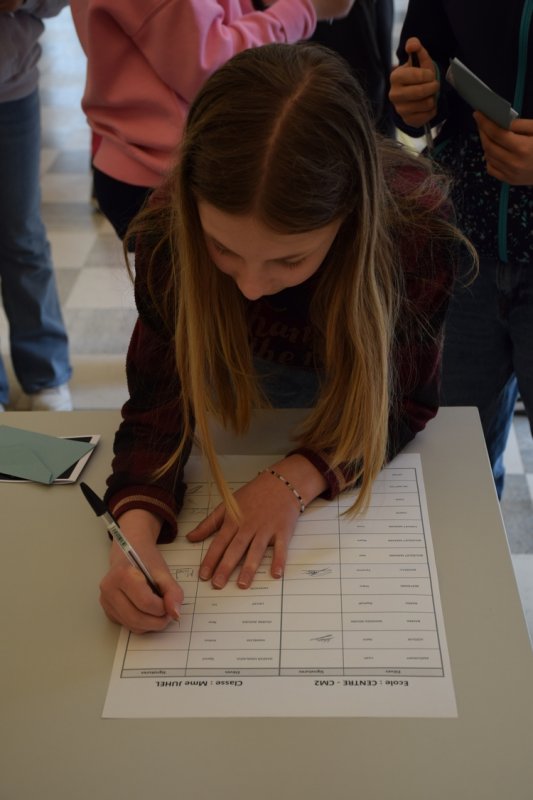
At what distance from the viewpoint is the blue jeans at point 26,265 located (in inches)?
74.0

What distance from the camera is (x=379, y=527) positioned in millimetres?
965

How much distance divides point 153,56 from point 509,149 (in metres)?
0.56

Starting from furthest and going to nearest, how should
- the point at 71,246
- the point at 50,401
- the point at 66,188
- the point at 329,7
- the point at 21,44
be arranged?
the point at 66,188 < the point at 71,246 < the point at 50,401 < the point at 21,44 < the point at 329,7

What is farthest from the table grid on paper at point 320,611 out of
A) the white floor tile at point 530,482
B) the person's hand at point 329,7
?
the white floor tile at point 530,482

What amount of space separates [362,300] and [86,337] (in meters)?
1.63

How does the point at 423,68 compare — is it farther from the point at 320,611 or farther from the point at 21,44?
the point at 21,44

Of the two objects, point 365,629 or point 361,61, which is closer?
point 365,629

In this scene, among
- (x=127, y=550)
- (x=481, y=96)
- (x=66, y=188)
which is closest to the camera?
(x=127, y=550)

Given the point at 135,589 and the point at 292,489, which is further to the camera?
the point at 292,489

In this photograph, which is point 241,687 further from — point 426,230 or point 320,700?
point 426,230

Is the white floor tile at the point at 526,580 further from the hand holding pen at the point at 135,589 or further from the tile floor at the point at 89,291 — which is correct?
the hand holding pen at the point at 135,589

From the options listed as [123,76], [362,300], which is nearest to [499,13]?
[362,300]

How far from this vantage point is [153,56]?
136 cm

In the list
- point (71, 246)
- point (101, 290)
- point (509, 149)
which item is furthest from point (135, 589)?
point (71, 246)
